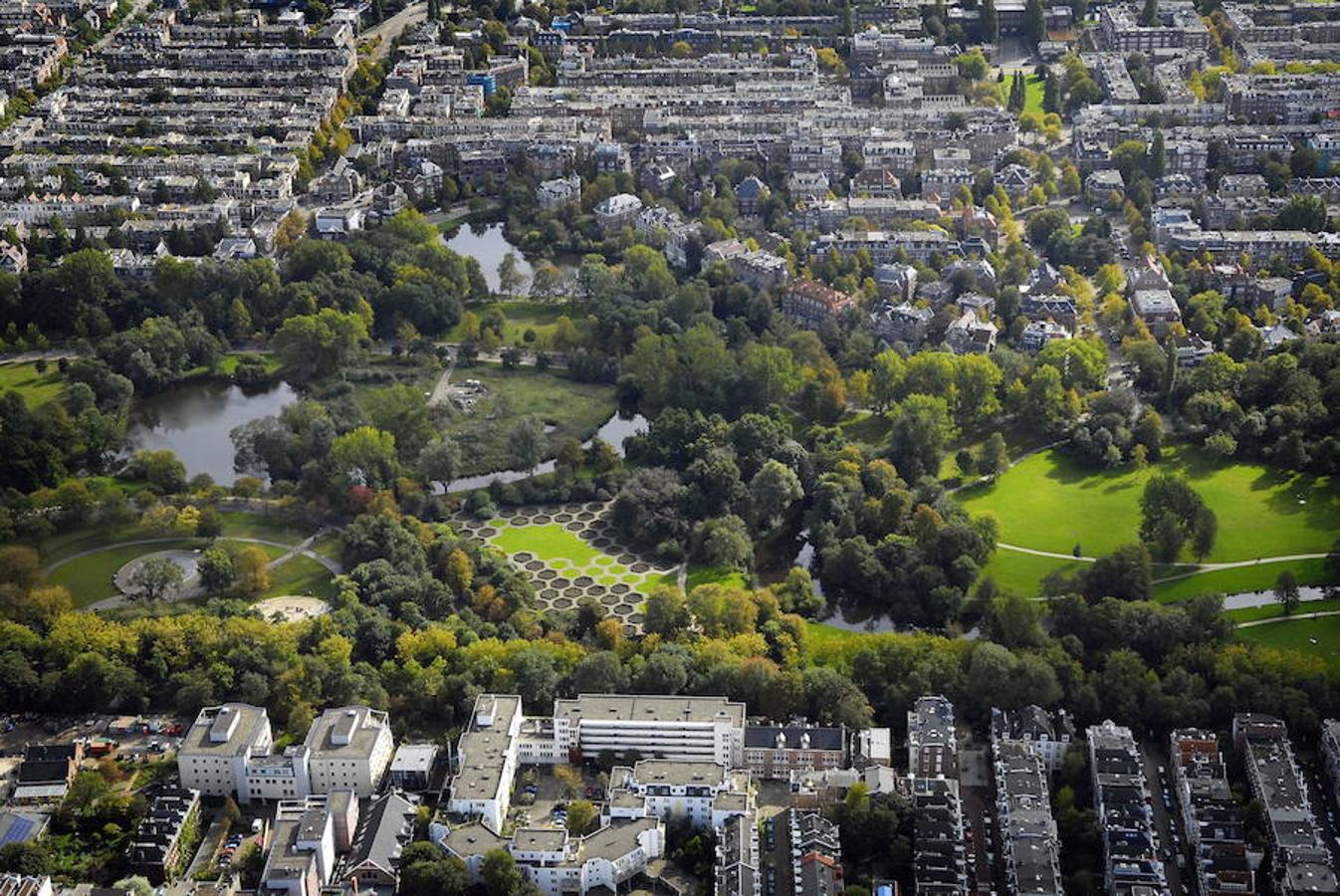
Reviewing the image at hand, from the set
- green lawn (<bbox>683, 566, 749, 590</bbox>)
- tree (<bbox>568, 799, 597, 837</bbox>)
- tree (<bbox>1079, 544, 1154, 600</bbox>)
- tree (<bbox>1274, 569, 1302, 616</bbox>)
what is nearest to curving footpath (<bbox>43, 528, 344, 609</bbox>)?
green lawn (<bbox>683, 566, 749, 590</bbox>)

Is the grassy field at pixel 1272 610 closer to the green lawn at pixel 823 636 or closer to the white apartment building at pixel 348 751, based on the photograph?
the green lawn at pixel 823 636

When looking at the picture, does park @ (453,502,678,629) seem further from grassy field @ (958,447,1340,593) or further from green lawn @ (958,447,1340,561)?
green lawn @ (958,447,1340,561)

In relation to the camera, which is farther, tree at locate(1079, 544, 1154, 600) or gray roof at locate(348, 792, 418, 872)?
tree at locate(1079, 544, 1154, 600)

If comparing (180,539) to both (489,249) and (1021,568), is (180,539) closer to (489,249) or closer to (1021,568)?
(489,249)

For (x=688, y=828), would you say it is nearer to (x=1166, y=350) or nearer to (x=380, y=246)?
(x=1166, y=350)

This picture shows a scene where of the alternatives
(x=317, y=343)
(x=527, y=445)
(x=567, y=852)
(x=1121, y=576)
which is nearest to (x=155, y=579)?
(x=527, y=445)
